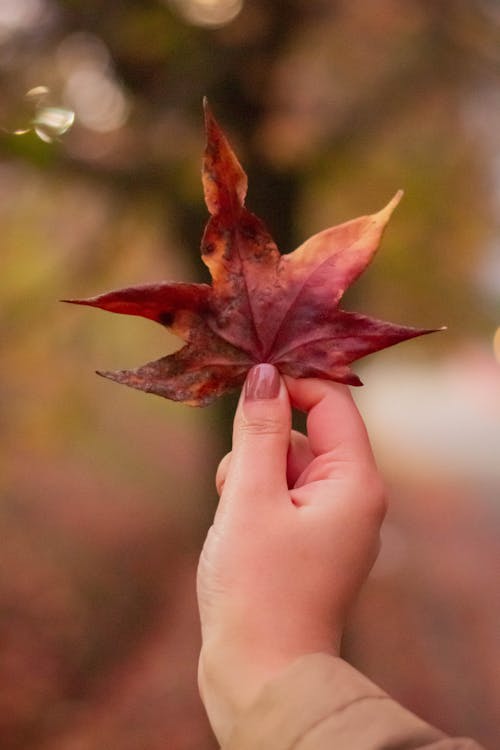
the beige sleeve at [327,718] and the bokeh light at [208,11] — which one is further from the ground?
the bokeh light at [208,11]

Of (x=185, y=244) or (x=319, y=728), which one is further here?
(x=185, y=244)

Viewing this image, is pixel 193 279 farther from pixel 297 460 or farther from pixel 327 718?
pixel 327 718

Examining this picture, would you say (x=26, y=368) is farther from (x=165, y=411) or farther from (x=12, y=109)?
(x=165, y=411)

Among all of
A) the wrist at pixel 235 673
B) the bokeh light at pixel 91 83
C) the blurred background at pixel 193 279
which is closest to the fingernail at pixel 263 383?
the wrist at pixel 235 673

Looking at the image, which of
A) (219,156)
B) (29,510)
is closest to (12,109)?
(219,156)

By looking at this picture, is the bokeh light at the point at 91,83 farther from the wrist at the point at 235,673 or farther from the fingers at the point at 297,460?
the wrist at the point at 235,673
